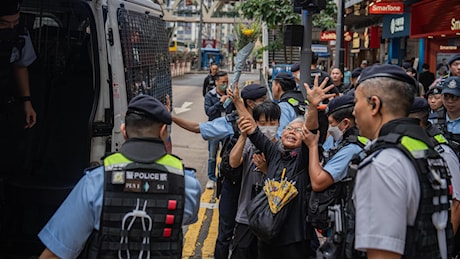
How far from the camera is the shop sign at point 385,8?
15.8 m

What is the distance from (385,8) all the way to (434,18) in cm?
138

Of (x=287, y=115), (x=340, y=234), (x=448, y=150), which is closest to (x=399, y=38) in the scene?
(x=287, y=115)

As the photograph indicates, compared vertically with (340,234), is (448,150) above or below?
above

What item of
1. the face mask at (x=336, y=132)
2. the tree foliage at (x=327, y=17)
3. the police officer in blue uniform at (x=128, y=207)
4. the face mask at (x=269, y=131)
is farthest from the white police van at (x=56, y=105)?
the tree foliage at (x=327, y=17)

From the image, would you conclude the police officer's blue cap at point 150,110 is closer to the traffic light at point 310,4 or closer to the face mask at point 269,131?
the face mask at point 269,131

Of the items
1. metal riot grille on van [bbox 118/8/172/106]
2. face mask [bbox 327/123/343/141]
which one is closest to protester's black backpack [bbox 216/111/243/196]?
face mask [bbox 327/123/343/141]

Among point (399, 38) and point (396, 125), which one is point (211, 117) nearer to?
point (396, 125)

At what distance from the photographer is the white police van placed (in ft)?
16.4

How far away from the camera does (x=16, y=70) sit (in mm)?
4992

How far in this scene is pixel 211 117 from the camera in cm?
837

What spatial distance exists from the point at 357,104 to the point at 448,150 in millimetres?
1534

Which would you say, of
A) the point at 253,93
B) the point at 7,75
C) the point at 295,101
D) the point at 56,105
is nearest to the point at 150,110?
the point at 253,93

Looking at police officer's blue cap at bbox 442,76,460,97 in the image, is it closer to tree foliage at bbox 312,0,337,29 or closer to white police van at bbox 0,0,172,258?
white police van at bbox 0,0,172,258

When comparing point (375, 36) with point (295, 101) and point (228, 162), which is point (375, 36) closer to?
point (295, 101)
